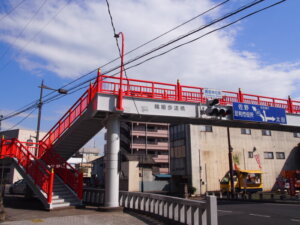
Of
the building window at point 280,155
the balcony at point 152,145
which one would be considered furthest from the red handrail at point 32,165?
the balcony at point 152,145

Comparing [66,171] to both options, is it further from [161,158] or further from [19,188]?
[161,158]

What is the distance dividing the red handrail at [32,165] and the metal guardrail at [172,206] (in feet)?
11.4

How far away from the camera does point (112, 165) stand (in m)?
14.0

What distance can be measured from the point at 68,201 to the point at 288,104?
15.8 meters

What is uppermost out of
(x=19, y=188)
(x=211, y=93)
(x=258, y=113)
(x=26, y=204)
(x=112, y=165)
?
(x=211, y=93)

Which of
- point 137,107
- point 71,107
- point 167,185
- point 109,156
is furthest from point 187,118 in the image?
point 167,185

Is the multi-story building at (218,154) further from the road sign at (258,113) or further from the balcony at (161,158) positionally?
the balcony at (161,158)

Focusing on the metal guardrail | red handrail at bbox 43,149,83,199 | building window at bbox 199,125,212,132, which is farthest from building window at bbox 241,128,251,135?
red handrail at bbox 43,149,83,199

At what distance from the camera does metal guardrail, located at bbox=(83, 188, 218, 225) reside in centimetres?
858

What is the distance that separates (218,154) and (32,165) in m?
30.4

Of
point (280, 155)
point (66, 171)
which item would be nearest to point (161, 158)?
point (280, 155)

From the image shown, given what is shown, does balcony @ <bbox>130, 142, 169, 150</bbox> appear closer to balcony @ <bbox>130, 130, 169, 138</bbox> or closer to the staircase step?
balcony @ <bbox>130, 130, 169, 138</bbox>

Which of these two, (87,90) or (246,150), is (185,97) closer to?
(87,90)

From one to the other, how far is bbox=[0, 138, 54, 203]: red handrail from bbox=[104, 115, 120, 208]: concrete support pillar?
2.84 meters
